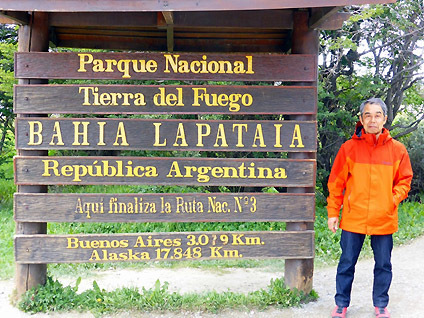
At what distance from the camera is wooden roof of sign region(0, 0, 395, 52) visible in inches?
142

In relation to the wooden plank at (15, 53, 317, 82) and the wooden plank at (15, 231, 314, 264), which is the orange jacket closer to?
the wooden plank at (15, 231, 314, 264)

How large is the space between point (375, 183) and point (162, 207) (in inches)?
81.9

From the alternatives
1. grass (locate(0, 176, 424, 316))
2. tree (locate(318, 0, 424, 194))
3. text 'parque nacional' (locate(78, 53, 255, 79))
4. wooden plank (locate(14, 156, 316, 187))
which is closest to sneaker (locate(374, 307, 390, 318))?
grass (locate(0, 176, 424, 316))

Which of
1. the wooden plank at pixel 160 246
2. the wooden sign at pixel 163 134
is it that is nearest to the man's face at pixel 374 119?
the wooden sign at pixel 163 134

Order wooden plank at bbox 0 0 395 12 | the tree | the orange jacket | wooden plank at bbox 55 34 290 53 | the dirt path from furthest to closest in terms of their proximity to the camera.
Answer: the tree → wooden plank at bbox 55 34 290 53 → the dirt path → the orange jacket → wooden plank at bbox 0 0 395 12

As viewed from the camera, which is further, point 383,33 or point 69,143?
point 383,33

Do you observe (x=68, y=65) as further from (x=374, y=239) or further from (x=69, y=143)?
(x=374, y=239)

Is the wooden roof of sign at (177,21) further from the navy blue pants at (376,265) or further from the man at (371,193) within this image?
the navy blue pants at (376,265)

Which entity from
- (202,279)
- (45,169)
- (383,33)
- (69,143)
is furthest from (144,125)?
(383,33)

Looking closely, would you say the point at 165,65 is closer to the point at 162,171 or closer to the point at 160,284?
the point at 162,171

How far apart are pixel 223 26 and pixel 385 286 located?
305cm

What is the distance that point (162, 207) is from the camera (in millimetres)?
4379

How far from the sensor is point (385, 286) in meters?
4.03

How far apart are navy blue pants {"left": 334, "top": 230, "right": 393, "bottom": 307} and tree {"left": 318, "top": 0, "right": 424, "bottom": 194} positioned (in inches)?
222
